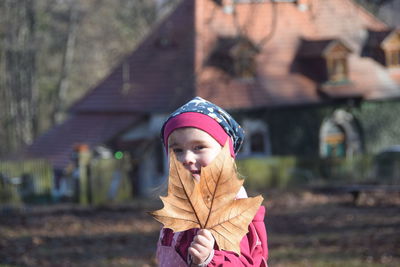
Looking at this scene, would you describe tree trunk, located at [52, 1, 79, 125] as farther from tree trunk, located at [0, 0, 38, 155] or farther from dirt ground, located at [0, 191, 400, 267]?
dirt ground, located at [0, 191, 400, 267]

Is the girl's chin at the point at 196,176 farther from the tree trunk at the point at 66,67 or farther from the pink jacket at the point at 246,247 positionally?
the tree trunk at the point at 66,67

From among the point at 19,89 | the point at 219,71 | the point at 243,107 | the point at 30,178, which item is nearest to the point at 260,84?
the point at 243,107

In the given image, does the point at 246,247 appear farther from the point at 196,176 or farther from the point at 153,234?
the point at 153,234

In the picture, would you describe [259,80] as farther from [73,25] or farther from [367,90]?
[73,25]

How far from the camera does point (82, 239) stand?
11812 mm

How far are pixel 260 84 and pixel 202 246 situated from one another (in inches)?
859

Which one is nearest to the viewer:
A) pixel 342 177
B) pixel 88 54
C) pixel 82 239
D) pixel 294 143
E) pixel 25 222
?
pixel 82 239

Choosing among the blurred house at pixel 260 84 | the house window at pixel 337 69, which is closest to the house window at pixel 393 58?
the blurred house at pixel 260 84

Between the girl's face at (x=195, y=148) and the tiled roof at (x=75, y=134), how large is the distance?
2169 centimetres

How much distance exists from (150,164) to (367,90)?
8669mm

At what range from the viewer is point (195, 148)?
115 inches

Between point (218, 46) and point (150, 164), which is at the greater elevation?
point (218, 46)

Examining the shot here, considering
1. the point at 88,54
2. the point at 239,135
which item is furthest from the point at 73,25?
the point at 239,135

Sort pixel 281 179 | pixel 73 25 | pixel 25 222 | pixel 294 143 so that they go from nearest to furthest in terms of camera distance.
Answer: pixel 25 222 < pixel 281 179 < pixel 294 143 < pixel 73 25
